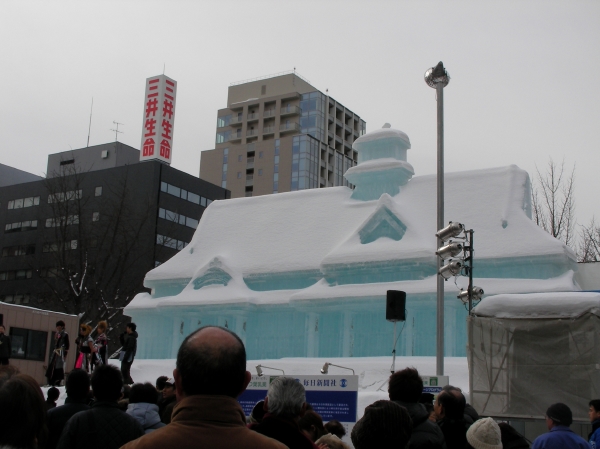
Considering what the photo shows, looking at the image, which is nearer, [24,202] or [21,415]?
[21,415]

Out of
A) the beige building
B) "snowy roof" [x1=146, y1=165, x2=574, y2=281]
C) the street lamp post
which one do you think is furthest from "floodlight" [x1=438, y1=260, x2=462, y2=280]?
"snowy roof" [x1=146, y1=165, x2=574, y2=281]

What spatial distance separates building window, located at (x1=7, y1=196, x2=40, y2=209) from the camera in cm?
6663

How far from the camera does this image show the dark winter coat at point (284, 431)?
14.4ft

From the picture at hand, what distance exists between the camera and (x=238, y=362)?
3252 mm

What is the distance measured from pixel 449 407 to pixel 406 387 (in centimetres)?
109

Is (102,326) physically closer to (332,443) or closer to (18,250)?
(332,443)

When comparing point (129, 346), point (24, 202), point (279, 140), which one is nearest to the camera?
point (129, 346)

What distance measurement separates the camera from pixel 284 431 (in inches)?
177

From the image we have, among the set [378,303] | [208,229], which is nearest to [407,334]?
[378,303]

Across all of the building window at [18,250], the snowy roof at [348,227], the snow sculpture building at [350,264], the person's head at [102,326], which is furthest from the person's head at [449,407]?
the building window at [18,250]

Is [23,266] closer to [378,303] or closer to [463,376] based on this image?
[378,303]

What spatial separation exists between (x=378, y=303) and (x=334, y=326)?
2514mm

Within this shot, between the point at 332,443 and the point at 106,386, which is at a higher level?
the point at 106,386

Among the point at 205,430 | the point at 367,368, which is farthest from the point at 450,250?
the point at 205,430
